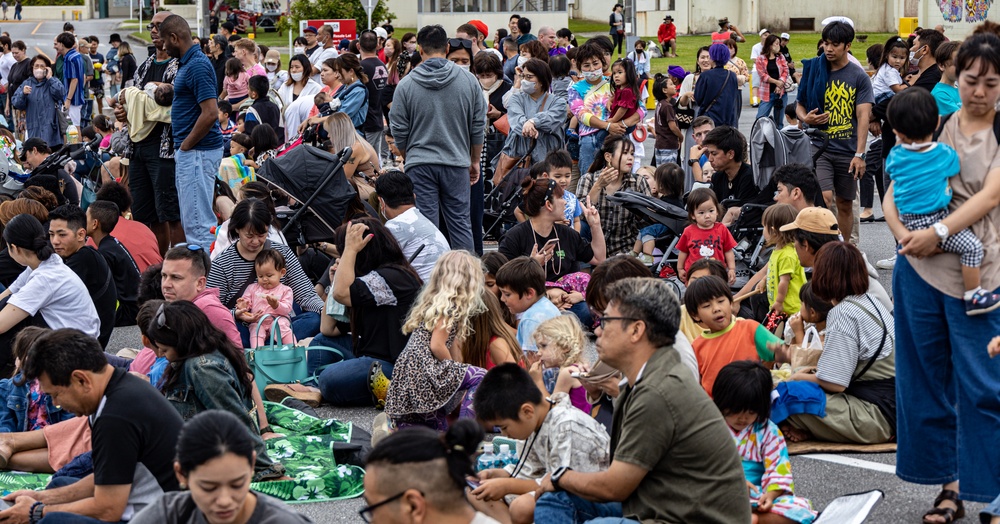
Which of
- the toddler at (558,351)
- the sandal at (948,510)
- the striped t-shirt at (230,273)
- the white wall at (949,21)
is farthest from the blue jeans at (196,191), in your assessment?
the white wall at (949,21)

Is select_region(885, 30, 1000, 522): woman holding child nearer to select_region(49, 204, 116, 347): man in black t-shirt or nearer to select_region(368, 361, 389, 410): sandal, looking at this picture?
select_region(368, 361, 389, 410): sandal

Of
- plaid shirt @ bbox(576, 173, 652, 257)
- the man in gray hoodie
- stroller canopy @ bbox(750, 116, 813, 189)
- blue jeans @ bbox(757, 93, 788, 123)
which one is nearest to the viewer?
the man in gray hoodie

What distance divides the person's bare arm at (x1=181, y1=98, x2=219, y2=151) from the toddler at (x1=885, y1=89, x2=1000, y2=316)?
6419mm

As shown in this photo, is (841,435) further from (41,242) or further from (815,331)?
(41,242)

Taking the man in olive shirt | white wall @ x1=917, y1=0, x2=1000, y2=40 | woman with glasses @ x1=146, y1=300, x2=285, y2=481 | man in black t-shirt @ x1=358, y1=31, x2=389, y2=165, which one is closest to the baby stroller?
woman with glasses @ x1=146, y1=300, x2=285, y2=481

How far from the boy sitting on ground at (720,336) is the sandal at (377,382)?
1.90 m

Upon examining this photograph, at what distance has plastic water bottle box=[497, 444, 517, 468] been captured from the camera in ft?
18.5

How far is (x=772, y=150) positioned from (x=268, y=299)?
4386 mm

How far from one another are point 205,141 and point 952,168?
687 cm

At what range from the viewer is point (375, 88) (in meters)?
15.3

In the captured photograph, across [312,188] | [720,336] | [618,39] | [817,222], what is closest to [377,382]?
[720,336]

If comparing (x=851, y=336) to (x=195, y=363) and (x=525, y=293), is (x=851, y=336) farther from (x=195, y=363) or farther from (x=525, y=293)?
(x=195, y=363)

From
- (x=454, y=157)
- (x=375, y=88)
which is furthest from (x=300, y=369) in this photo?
(x=375, y=88)

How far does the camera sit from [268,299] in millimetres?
8031
